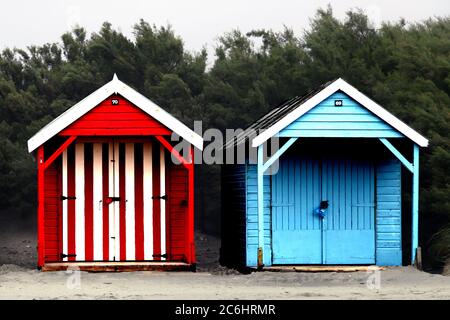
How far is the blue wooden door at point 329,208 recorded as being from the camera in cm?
2052

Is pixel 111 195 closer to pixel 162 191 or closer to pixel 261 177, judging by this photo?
pixel 162 191

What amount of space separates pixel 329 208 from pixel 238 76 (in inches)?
514

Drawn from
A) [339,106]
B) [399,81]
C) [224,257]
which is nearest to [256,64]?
[399,81]

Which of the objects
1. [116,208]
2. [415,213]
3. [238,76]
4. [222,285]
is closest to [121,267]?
[116,208]

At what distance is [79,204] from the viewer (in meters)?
20.3

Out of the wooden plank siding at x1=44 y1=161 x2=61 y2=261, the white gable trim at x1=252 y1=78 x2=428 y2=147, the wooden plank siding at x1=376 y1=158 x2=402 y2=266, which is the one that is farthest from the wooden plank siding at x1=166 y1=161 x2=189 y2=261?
the wooden plank siding at x1=376 y1=158 x2=402 y2=266

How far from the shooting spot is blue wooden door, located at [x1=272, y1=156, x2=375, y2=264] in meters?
20.5

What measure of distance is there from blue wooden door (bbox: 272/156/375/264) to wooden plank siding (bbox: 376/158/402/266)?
0.46 feet

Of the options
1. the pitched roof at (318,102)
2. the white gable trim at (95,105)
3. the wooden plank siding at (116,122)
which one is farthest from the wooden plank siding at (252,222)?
the wooden plank siding at (116,122)

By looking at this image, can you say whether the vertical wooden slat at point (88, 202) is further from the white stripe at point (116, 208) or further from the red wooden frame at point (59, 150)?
the red wooden frame at point (59, 150)

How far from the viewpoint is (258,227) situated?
64.5 feet

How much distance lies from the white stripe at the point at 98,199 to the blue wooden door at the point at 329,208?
3424mm

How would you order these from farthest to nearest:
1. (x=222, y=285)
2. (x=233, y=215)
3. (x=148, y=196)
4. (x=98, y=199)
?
1. (x=233, y=215)
2. (x=148, y=196)
3. (x=98, y=199)
4. (x=222, y=285)

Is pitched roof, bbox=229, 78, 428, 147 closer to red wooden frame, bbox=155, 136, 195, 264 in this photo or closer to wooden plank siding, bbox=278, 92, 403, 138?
wooden plank siding, bbox=278, 92, 403, 138
